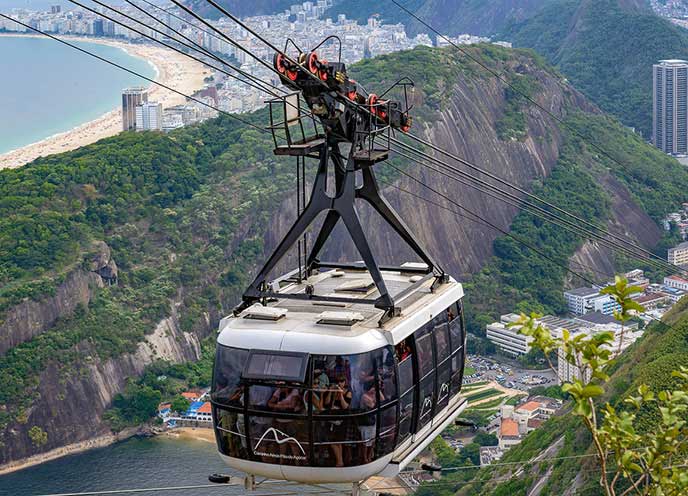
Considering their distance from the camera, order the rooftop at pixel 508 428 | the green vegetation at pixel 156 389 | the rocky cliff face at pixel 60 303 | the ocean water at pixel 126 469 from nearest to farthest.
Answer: the ocean water at pixel 126 469, the rooftop at pixel 508 428, the green vegetation at pixel 156 389, the rocky cliff face at pixel 60 303

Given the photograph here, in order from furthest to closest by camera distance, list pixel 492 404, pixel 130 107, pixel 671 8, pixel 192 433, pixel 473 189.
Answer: pixel 671 8 < pixel 130 107 < pixel 473 189 < pixel 492 404 < pixel 192 433

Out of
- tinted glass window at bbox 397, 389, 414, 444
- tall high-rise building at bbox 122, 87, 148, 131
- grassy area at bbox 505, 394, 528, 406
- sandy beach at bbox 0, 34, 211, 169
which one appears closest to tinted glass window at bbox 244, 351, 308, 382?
tinted glass window at bbox 397, 389, 414, 444

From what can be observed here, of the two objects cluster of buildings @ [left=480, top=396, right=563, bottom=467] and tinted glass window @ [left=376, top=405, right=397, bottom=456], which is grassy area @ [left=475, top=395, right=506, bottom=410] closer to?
cluster of buildings @ [left=480, top=396, right=563, bottom=467]

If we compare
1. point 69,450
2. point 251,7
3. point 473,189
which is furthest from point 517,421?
point 251,7

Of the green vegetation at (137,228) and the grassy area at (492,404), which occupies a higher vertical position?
the green vegetation at (137,228)

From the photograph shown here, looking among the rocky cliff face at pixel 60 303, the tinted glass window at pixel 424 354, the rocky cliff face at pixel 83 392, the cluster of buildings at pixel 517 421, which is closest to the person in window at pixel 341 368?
the tinted glass window at pixel 424 354

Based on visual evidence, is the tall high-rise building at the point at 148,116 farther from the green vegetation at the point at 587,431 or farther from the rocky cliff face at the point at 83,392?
the green vegetation at the point at 587,431

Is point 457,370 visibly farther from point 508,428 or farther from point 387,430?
point 508,428
